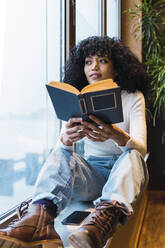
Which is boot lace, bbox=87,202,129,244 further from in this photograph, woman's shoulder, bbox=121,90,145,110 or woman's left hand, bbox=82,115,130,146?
Answer: woman's shoulder, bbox=121,90,145,110

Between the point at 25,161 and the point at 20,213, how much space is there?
434mm

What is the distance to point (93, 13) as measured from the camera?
2.31 m

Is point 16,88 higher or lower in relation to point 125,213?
higher

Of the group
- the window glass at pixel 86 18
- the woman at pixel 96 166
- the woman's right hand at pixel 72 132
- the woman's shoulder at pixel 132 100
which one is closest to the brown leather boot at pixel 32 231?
the woman at pixel 96 166

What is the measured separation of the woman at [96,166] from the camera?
85 centimetres

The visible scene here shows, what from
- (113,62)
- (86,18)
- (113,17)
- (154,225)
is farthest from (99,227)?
(113,17)

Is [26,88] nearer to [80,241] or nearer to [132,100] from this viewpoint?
[132,100]

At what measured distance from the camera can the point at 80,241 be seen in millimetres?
800

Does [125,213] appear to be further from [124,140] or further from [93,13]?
[93,13]

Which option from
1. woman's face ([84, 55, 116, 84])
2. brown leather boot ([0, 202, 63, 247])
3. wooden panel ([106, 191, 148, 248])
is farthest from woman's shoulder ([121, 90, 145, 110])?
brown leather boot ([0, 202, 63, 247])

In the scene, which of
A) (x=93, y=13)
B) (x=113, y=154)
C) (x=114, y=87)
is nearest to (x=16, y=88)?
(x=114, y=87)

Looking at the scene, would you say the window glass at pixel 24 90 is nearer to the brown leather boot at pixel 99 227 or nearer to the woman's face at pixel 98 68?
the woman's face at pixel 98 68

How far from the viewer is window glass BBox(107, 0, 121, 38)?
9.38ft

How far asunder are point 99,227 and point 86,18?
158 centimetres
